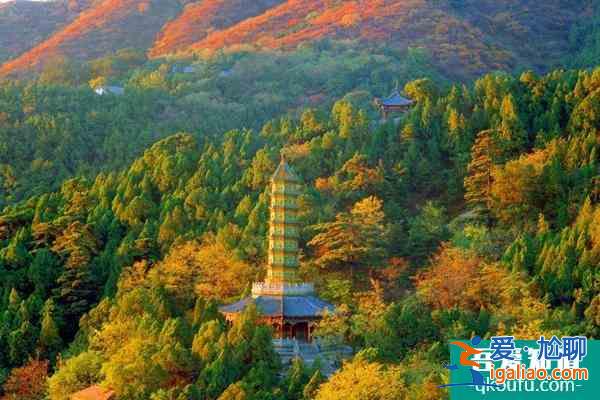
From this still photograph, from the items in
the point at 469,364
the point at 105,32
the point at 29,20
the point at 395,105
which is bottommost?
the point at 29,20

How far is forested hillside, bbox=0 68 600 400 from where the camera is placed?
39750mm

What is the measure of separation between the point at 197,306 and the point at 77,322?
964 centimetres

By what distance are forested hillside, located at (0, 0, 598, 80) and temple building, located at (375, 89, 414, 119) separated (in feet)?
73.6

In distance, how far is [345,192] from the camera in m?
53.0

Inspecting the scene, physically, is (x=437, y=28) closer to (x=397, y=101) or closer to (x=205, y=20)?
(x=205, y=20)

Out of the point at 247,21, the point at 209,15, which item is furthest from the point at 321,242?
the point at 209,15

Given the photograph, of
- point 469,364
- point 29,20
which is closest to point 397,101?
point 469,364

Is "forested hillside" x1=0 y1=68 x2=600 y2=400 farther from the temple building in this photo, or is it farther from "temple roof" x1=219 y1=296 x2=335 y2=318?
the temple building

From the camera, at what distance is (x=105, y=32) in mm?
121938

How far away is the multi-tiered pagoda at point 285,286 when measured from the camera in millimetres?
43344

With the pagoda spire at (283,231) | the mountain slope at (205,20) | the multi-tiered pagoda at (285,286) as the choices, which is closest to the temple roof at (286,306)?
the multi-tiered pagoda at (285,286)

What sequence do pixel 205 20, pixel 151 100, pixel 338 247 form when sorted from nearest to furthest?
pixel 338 247 → pixel 151 100 → pixel 205 20

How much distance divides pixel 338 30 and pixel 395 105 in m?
37.5

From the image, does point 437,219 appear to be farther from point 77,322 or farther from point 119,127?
point 119,127
